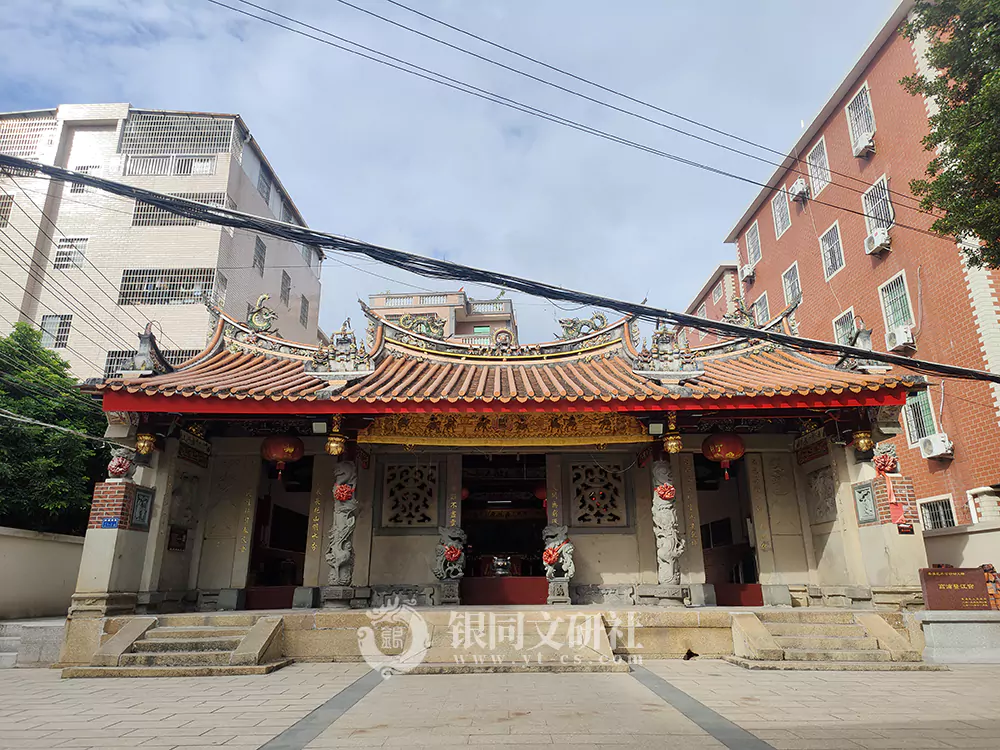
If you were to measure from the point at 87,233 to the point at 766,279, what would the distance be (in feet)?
82.4

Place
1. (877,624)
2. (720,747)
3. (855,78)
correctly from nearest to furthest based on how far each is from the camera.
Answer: (720,747) → (877,624) → (855,78)

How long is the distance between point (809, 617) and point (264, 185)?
25.7 m

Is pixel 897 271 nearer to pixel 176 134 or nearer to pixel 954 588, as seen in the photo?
pixel 954 588

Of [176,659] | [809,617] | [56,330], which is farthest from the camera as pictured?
[56,330]

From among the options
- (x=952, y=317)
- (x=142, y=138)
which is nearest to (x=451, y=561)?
(x=952, y=317)

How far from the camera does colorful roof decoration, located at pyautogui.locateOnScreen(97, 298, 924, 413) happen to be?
28.9 ft

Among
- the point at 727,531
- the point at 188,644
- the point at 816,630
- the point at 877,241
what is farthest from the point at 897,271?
the point at 188,644

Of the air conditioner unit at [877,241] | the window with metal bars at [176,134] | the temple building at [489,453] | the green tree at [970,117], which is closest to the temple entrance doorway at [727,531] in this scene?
the temple building at [489,453]

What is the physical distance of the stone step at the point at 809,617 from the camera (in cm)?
827

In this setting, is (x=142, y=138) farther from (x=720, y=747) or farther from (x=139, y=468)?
(x=720, y=747)

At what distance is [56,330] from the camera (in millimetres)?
21688

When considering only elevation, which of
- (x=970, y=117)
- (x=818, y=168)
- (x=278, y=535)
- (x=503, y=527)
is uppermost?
(x=818, y=168)

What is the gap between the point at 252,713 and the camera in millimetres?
5242

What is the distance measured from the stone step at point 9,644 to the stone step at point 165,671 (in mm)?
1598
